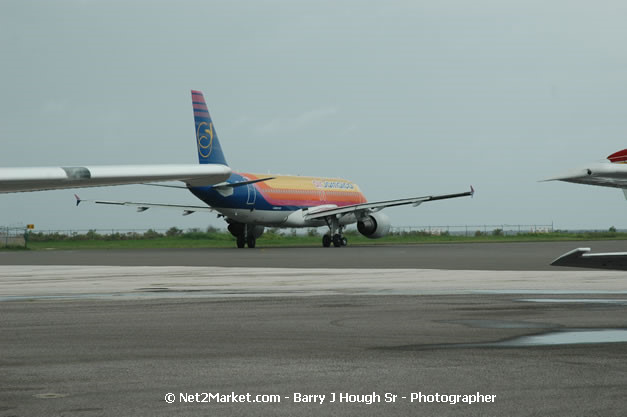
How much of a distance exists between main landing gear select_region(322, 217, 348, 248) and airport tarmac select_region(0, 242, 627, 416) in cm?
3927

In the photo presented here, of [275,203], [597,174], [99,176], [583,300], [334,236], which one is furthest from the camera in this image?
[334,236]

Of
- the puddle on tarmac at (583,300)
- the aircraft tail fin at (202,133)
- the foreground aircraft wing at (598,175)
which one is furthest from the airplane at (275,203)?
the foreground aircraft wing at (598,175)

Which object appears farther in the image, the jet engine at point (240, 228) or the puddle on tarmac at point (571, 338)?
the jet engine at point (240, 228)

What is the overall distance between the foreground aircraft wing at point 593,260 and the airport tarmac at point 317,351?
28.6 inches

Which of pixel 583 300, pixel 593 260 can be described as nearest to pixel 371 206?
pixel 583 300

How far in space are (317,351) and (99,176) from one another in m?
3.77

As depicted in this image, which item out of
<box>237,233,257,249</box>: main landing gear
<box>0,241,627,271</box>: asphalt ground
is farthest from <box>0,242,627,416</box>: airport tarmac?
<box>237,233,257,249</box>: main landing gear

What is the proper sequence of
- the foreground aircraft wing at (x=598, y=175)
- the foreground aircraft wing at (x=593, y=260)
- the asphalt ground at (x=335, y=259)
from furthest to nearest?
the asphalt ground at (x=335, y=259) → the foreground aircraft wing at (x=593, y=260) → the foreground aircraft wing at (x=598, y=175)

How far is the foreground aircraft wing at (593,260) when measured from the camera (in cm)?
930

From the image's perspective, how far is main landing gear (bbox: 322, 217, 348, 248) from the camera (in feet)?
183

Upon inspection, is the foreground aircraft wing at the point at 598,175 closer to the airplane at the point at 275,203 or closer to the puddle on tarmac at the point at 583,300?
the puddle on tarmac at the point at 583,300

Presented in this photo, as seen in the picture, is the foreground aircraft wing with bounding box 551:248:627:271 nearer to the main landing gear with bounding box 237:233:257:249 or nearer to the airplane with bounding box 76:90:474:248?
the airplane with bounding box 76:90:474:248

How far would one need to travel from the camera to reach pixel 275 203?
53812mm

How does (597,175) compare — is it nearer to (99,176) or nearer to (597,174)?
(597,174)
